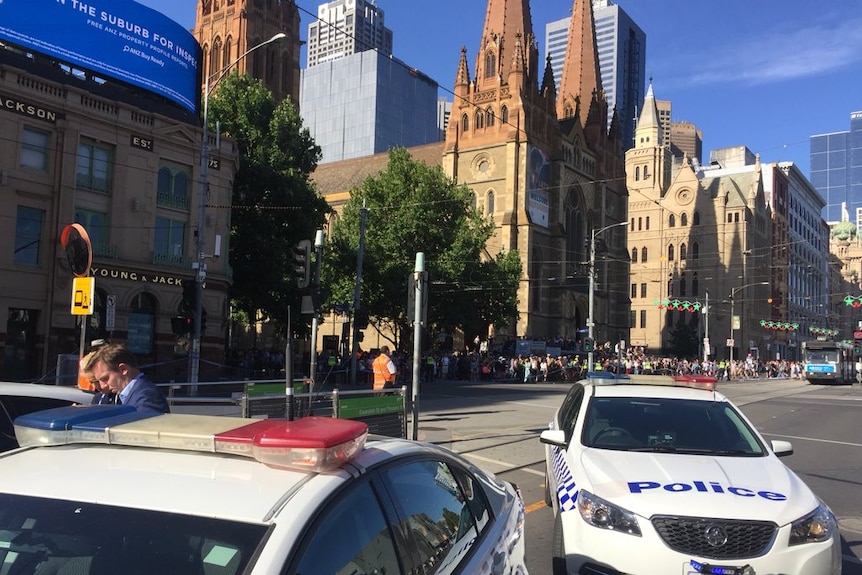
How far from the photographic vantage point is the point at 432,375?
116 ft

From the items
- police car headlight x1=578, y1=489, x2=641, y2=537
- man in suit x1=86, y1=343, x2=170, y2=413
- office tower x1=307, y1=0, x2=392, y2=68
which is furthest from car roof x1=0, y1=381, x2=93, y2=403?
office tower x1=307, y1=0, x2=392, y2=68

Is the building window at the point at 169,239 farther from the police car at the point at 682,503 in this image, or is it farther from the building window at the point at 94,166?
the police car at the point at 682,503

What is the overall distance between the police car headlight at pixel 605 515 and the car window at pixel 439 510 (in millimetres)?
1313

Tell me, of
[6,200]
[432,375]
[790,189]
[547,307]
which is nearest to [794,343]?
[790,189]

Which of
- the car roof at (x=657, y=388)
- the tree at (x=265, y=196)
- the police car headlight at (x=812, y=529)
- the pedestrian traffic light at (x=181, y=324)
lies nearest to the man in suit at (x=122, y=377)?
the car roof at (x=657, y=388)

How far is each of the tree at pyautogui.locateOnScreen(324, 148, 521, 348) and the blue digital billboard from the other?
14.4 metres

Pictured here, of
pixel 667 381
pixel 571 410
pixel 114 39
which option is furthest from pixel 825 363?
pixel 571 410

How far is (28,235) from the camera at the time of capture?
23.9 meters

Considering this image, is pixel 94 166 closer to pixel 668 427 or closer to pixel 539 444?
pixel 539 444

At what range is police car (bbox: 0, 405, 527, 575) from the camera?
1983 mm

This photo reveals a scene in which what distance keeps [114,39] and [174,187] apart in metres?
6.16

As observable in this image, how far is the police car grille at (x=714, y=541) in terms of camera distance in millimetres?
4156

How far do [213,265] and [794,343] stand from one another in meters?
102

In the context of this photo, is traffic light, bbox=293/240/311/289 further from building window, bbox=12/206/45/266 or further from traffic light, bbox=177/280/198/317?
building window, bbox=12/206/45/266
